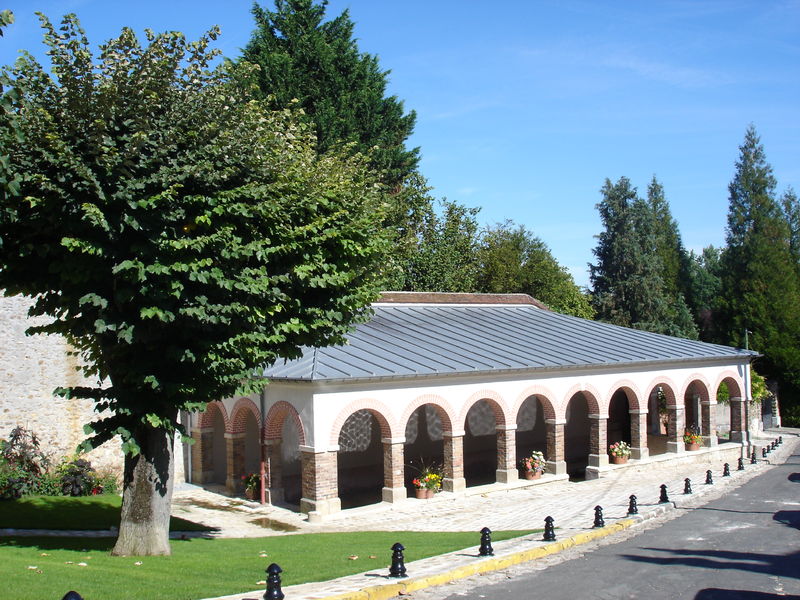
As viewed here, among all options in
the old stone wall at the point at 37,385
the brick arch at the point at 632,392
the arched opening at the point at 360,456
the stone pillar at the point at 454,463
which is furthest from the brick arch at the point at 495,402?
the old stone wall at the point at 37,385

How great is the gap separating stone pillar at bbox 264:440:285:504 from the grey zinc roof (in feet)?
6.31

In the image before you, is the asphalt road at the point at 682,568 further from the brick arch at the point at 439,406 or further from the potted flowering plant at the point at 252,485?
the potted flowering plant at the point at 252,485

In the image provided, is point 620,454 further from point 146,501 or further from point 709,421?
point 146,501

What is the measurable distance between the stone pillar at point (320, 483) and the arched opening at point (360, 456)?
15.3 feet

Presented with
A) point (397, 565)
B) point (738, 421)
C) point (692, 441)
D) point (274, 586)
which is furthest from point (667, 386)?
point (274, 586)

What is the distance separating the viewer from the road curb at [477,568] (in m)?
9.18

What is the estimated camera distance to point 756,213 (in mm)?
45781

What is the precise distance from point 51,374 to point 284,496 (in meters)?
7.12

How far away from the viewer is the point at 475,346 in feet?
70.3

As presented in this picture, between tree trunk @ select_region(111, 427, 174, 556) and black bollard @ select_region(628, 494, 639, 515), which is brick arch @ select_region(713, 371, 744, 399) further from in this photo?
tree trunk @ select_region(111, 427, 174, 556)

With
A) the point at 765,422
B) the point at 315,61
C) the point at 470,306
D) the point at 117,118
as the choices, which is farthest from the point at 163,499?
the point at 765,422

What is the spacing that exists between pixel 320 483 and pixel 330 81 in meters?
24.2

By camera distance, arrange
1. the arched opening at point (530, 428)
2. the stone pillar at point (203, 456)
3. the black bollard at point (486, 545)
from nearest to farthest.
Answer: the black bollard at point (486, 545), the stone pillar at point (203, 456), the arched opening at point (530, 428)

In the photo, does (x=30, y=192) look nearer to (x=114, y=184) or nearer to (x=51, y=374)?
(x=114, y=184)
